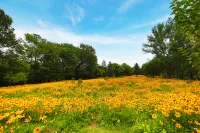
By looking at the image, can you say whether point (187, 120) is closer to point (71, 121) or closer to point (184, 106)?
point (184, 106)

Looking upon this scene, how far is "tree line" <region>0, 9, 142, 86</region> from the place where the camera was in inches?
1114

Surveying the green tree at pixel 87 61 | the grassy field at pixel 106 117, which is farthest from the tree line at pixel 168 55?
the green tree at pixel 87 61

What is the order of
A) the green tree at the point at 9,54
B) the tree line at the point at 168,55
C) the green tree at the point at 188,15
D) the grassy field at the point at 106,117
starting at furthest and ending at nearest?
the tree line at the point at 168,55 → the green tree at the point at 9,54 → the grassy field at the point at 106,117 → the green tree at the point at 188,15

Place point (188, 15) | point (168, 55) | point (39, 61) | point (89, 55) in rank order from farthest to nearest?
point (89, 55) → point (39, 61) → point (168, 55) → point (188, 15)

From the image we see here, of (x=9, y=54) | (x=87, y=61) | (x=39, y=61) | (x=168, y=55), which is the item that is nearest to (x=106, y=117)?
(x=9, y=54)

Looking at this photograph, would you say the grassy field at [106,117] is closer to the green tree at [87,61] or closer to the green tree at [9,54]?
the green tree at [9,54]

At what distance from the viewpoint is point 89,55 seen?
69625 millimetres

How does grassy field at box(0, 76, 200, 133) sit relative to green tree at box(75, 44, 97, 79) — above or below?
below

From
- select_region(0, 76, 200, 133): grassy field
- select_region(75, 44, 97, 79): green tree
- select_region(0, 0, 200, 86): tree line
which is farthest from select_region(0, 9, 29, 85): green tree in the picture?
select_region(75, 44, 97, 79): green tree

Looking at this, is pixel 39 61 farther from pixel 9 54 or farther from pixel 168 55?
pixel 168 55

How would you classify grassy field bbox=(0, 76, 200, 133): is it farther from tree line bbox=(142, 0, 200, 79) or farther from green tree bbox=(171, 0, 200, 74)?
tree line bbox=(142, 0, 200, 79)

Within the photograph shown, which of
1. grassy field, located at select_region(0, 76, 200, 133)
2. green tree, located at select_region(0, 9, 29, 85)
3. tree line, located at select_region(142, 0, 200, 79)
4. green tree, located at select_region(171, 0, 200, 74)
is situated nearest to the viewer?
green tree, located at select_region(171, 0, 200, 74)

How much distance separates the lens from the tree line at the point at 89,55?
164 inches

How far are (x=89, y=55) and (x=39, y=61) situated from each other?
23261 mm
